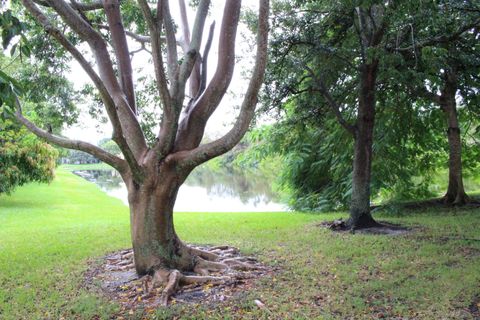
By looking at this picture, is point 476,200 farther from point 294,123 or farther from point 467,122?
point 294,123

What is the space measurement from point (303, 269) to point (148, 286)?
7.64ft

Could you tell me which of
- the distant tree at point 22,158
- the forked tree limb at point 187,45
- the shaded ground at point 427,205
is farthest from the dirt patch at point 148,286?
the distant tree at point 22,158

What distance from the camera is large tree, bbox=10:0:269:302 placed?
18.9 feet

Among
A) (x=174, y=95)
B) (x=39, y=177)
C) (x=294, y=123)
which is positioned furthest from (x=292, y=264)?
(x=39, y=177)

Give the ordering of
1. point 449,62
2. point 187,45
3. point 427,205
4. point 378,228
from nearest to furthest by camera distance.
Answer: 1. point 187,45
2. point 378,228
3. point 449,62
4. point 427,205

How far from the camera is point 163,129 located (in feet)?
21.3

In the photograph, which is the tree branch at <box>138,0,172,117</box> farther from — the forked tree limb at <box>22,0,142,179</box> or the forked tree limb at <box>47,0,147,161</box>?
the forked tree limb at <box>47,0,147,161</box>

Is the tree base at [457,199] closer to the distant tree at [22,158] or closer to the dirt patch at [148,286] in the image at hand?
the dirt patch at [148,286]

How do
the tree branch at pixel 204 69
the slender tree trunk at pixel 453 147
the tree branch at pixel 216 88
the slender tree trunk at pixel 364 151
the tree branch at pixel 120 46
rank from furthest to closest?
the slender tree trunk at pixel 453 147 → the slender tree trunk at pixel 364 151 → the tree branch at pixel 204 69 → the tree branch at pixel 120 46 → the tree branch at pixel 216 88

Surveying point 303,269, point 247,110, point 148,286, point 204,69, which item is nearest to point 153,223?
point 148,286

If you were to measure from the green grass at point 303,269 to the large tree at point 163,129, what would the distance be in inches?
43.2

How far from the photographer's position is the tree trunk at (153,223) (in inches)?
251

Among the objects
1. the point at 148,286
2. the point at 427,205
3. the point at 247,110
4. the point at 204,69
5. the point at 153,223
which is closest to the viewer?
the point at 247,110

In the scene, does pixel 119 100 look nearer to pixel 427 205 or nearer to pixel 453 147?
pixel 453 147
